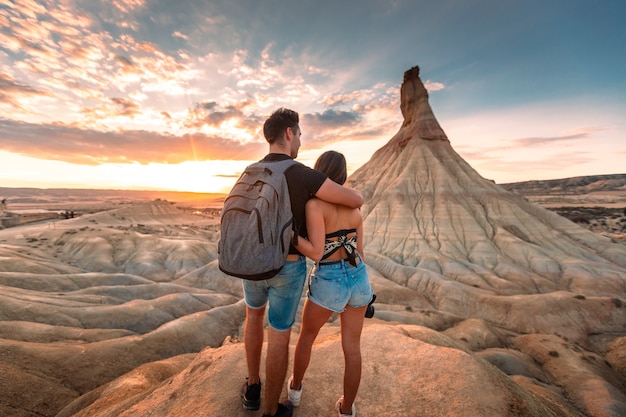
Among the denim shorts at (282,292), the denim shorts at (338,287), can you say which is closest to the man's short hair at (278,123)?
the denim shorts at (282,292)

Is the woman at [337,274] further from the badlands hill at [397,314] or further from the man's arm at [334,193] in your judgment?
the badlands hill at [397,314]

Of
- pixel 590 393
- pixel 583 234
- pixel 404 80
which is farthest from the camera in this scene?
pixel 404 80

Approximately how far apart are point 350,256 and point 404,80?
68.7 m

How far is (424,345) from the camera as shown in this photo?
16.1ft

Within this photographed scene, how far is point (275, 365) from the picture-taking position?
2971 mm

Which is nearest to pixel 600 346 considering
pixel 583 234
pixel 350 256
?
pixel 583 234

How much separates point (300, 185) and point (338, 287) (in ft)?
3.90

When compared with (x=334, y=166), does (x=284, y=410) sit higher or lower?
lower

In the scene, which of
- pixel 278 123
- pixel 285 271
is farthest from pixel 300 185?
pixel 285 271

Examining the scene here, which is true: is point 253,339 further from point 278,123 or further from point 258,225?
point 278,123

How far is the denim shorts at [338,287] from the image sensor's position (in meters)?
2.89

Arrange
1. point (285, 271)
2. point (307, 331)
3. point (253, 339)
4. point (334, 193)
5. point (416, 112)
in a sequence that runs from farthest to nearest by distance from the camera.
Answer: point (416, 112) < point (253, 339) < point (307, 331) < point (285, 271) < point (334, 193)

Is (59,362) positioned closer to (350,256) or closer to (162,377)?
(162,377)

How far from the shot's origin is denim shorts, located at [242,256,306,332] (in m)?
2.90
